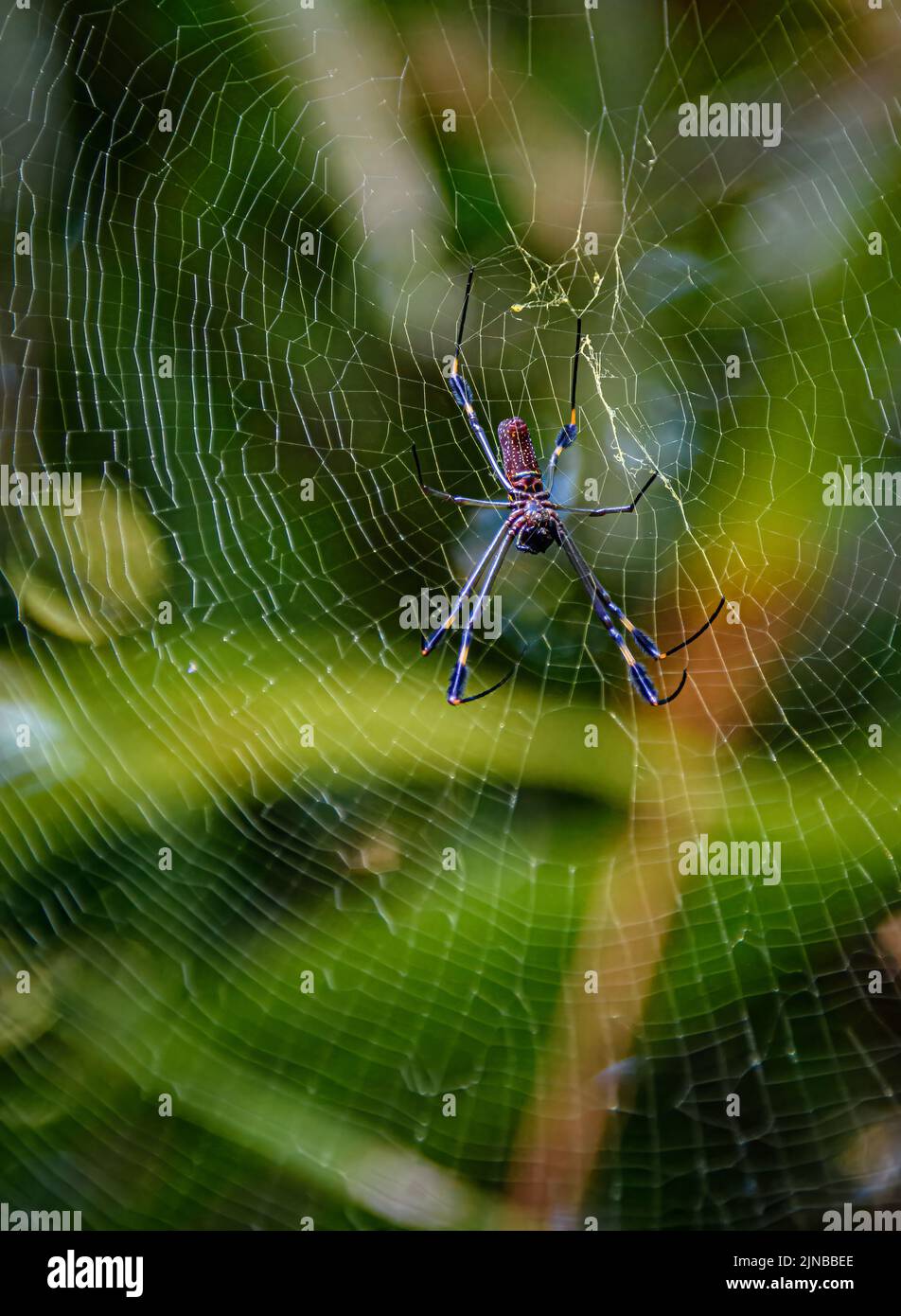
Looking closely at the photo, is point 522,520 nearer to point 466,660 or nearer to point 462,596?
point 462,596

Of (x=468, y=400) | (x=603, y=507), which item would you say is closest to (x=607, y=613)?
(x=603, y=507)

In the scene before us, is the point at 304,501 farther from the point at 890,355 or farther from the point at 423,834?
the point at 890,355

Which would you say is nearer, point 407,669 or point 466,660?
point 407,669

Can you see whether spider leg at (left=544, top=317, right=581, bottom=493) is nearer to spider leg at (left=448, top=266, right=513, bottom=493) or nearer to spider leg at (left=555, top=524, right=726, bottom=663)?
spider leg at (left=448, top=266, right=513, bottom=493)

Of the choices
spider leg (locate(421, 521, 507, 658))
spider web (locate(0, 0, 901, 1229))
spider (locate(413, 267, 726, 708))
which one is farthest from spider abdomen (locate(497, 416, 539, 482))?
spider web (locate(0, 0, 901, 1229))

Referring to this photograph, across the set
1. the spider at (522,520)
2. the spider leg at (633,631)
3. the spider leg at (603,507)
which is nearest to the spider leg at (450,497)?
the spider at (522,520)

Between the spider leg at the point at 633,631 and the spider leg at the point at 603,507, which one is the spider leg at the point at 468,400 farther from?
the spider leg at the point at 633,631

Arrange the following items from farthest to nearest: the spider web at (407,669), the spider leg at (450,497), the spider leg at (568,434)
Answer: the spider leg at (450,497) → the spider leg at (568,434) → the spider web at (407,669)
